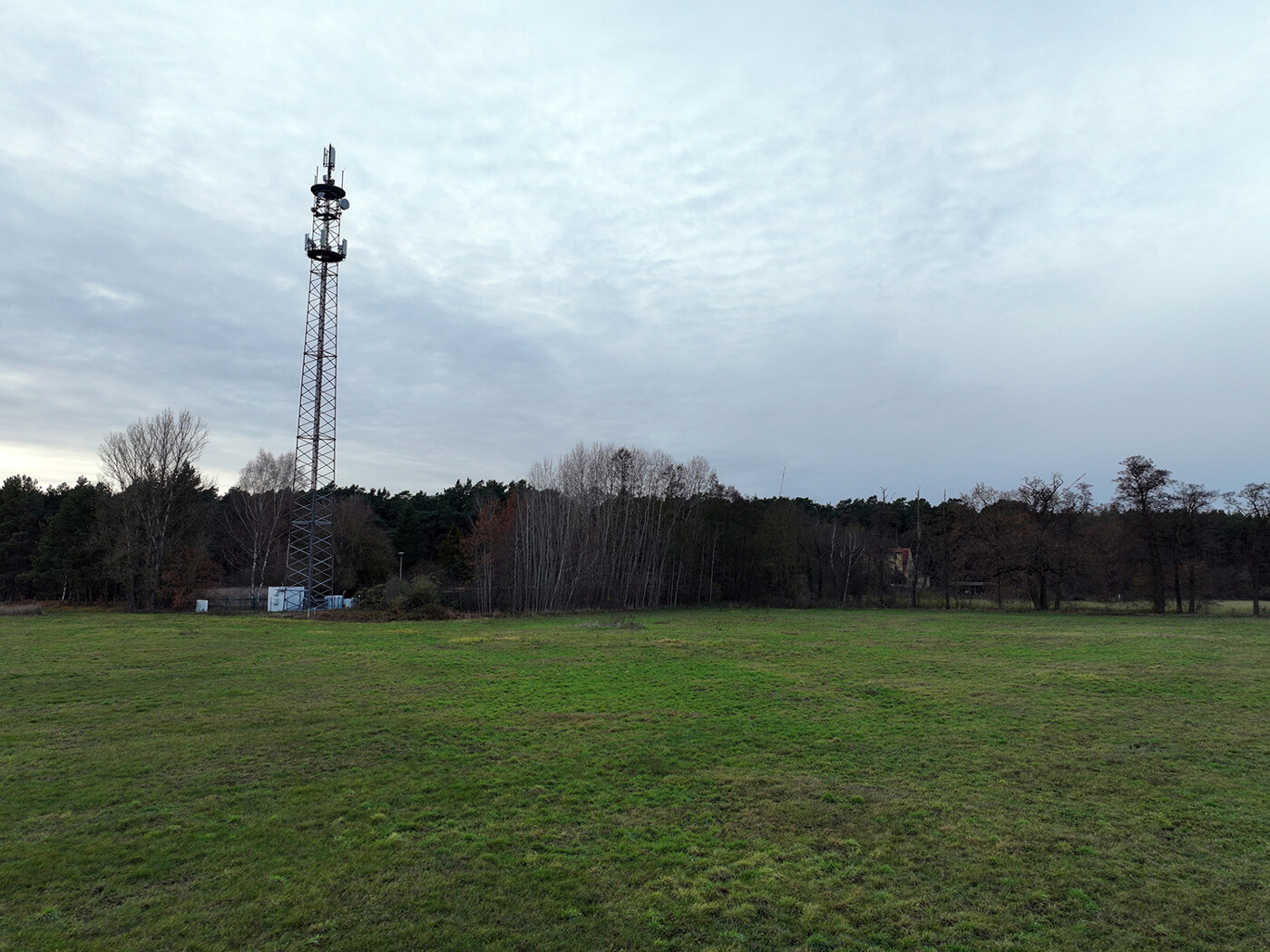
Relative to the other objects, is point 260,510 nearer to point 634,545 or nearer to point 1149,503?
point 634,545

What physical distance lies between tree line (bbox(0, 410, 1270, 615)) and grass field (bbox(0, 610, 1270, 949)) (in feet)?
95.5

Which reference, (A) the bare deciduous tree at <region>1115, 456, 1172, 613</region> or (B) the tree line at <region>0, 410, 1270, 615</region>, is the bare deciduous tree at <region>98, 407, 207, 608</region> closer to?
(B) the tree line at <region>0, 410, 1270, 615</region>

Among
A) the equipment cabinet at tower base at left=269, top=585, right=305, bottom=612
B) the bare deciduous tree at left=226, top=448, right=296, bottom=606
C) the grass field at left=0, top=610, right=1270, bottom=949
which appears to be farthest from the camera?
the bare deciduous tree at left=226, top=448, right=296, bottom=606

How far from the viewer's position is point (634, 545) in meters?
52.2

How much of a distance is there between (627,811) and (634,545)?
1770 inches

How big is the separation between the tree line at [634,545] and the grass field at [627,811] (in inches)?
1146

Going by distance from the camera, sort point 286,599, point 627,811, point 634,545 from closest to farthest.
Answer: point 627,811 < point 286,599 < point 634,545

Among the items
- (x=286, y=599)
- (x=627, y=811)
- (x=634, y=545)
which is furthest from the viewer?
(x=634, y=545)

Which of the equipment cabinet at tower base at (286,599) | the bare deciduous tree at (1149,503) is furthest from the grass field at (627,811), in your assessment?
the bare deciduous tree at (1149,503)

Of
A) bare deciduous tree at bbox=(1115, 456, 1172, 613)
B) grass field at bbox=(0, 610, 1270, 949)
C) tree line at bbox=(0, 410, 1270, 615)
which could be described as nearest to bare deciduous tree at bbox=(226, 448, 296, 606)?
tree line at bbox=(0, 410, 1270, 615)

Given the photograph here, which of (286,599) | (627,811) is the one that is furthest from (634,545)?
(627,811)

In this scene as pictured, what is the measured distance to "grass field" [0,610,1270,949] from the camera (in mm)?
4984

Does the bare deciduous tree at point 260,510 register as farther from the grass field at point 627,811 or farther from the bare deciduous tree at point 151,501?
the grass field at point 627,811

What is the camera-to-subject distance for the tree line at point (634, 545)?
4131 centimetres
